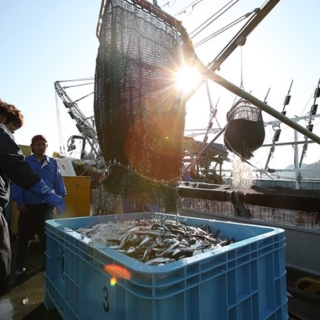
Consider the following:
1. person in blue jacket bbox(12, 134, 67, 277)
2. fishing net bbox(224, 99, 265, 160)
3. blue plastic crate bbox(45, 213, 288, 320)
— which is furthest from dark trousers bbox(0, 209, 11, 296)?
fishing net bbox(224, 99, 265, 160)

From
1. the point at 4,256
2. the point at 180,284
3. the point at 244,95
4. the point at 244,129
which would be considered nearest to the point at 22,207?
the point at 4,256

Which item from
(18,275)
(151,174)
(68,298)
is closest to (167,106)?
(151,174)

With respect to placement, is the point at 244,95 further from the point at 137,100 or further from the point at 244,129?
the point at 244,129

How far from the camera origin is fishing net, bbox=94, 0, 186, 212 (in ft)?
7.37

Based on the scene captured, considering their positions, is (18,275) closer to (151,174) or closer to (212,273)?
(151,174)

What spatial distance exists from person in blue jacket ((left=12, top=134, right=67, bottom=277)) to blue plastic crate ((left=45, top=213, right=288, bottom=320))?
4.09ft

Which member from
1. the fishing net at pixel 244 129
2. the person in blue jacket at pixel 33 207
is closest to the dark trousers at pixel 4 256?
the person in blue jacket at pixel 33 207

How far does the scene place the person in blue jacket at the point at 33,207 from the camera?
339cm

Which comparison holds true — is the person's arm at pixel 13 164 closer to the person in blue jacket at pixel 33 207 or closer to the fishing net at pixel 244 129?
the person in blue jacket at pixel 33 207

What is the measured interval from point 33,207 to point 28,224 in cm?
25

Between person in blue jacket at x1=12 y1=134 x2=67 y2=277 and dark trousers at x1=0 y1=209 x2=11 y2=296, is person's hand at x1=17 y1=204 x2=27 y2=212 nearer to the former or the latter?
person in blue jacket at x1=12 y1=134 x2=67 y2=277

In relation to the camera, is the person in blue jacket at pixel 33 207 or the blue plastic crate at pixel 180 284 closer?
the blue plastic crate at pixel 180 284

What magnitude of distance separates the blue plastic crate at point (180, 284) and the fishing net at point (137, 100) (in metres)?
0.82

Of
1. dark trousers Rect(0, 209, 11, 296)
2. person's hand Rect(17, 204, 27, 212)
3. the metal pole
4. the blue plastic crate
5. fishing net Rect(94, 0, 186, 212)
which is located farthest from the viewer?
person's hand Rect(17, 204, 27, 212)
